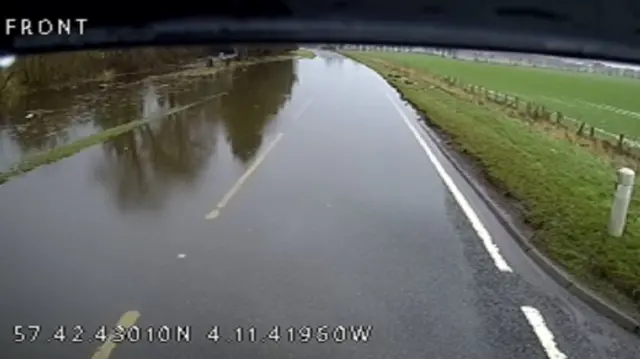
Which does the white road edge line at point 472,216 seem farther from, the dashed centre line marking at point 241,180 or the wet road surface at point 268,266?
the dashed centre line marking at point 241,180

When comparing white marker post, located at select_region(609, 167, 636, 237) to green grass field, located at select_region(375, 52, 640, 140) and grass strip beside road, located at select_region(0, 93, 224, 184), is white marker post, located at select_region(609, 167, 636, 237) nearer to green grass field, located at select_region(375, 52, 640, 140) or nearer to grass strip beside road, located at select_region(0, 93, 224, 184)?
grass strip beside road, located at select_region(0, 93, 224, 184)

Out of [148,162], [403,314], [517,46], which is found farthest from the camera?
[148,162]

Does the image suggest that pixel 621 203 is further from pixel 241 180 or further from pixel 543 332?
pixel 241 180

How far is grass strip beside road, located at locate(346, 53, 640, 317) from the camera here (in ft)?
25.7

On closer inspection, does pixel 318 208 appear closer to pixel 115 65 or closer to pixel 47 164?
pixel 47 164

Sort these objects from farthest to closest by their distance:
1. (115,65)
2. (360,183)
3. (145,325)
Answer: (115,65) < (360,183) < (145,325)

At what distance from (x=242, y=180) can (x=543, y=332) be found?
299 inches

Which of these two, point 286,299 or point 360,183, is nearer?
point 286,299

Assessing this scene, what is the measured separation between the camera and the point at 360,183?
13.3m

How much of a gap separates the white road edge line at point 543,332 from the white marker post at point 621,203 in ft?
8.46

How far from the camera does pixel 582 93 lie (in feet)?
154

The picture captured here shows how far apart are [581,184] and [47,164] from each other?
10.9 metres

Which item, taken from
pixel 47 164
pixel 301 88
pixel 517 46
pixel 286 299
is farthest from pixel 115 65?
pixel 517 46

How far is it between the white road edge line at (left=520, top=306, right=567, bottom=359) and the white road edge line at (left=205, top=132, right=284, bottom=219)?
16.9 feet
